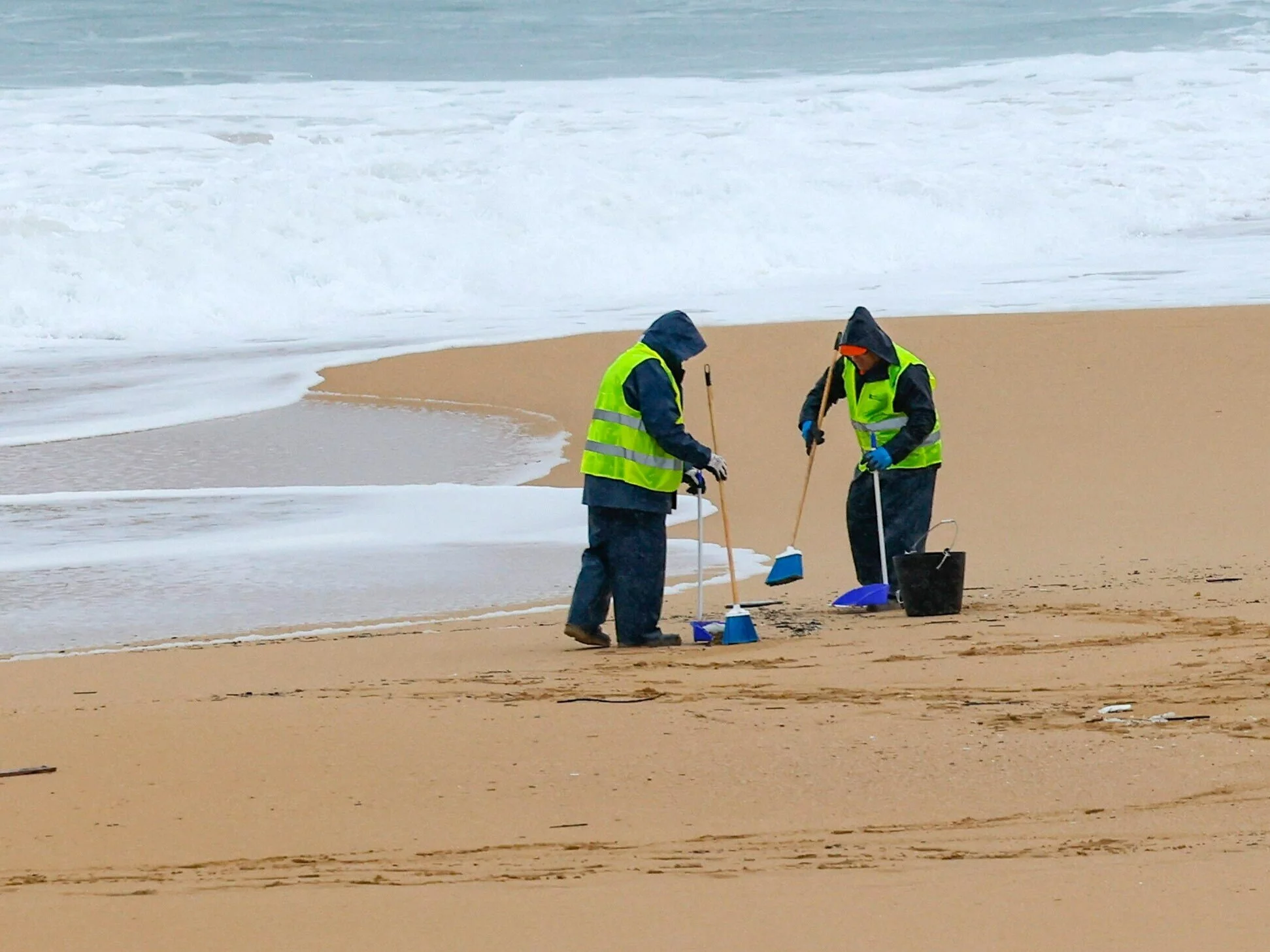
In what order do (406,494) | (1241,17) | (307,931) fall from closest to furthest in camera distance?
(307,931), (406,494), (1241,17)

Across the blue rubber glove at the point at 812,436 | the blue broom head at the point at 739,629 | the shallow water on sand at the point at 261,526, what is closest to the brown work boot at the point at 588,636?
the blue broom head at the point at 739,629

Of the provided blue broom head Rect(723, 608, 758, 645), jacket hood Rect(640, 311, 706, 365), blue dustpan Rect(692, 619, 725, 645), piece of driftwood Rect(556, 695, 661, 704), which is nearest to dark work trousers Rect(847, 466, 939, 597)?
blue dustpan Rect(692, 619, 725, 645)

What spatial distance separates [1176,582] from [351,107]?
81.1 feet

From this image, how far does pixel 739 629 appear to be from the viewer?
6887 mm

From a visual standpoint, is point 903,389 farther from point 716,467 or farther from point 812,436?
point 716,467

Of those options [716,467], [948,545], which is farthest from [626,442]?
[948,545]

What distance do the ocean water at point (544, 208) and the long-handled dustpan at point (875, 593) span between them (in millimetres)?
2918

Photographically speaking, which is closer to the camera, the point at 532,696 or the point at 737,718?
the point at 737,718

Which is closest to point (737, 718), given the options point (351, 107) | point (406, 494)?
point (406, 494)

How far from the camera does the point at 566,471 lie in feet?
36.8

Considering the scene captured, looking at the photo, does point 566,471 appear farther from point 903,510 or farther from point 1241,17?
point 1241,17

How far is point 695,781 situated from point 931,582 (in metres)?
2.86

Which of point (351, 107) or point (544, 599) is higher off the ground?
point (351, 107)

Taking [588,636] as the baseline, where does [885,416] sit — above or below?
above
